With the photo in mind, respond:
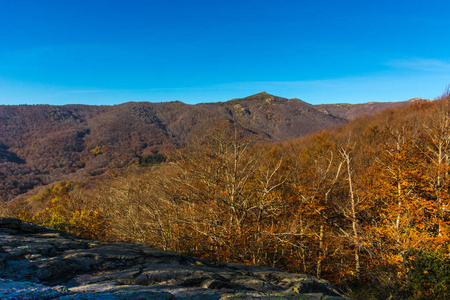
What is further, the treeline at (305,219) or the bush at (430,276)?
the treeline at (305,219)

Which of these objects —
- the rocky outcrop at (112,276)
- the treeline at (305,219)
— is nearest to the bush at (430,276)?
the treeline at (305,219)

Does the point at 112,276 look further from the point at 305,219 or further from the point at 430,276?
the point at 305,219

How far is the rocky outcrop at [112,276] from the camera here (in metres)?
3.21

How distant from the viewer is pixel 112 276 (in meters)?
4.33

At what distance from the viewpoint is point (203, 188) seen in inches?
612

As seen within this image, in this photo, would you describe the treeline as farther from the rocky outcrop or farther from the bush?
the rocky outcrop

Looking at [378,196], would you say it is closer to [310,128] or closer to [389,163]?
[389,163]

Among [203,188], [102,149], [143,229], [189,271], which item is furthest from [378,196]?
[102,149]

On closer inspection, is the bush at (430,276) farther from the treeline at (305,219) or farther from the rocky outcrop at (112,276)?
the rocky outcrop at (112,276)

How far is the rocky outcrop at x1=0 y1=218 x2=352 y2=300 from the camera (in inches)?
127

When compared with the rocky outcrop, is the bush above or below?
below

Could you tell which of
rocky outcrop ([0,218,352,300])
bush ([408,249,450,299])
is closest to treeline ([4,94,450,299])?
bush ([408,249,450,299])

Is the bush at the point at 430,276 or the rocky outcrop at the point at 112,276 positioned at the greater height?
the rocky outcrop at the point at 112,276

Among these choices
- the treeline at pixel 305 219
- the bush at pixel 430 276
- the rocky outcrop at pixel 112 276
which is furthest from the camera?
the treeline at pixel 305 219
